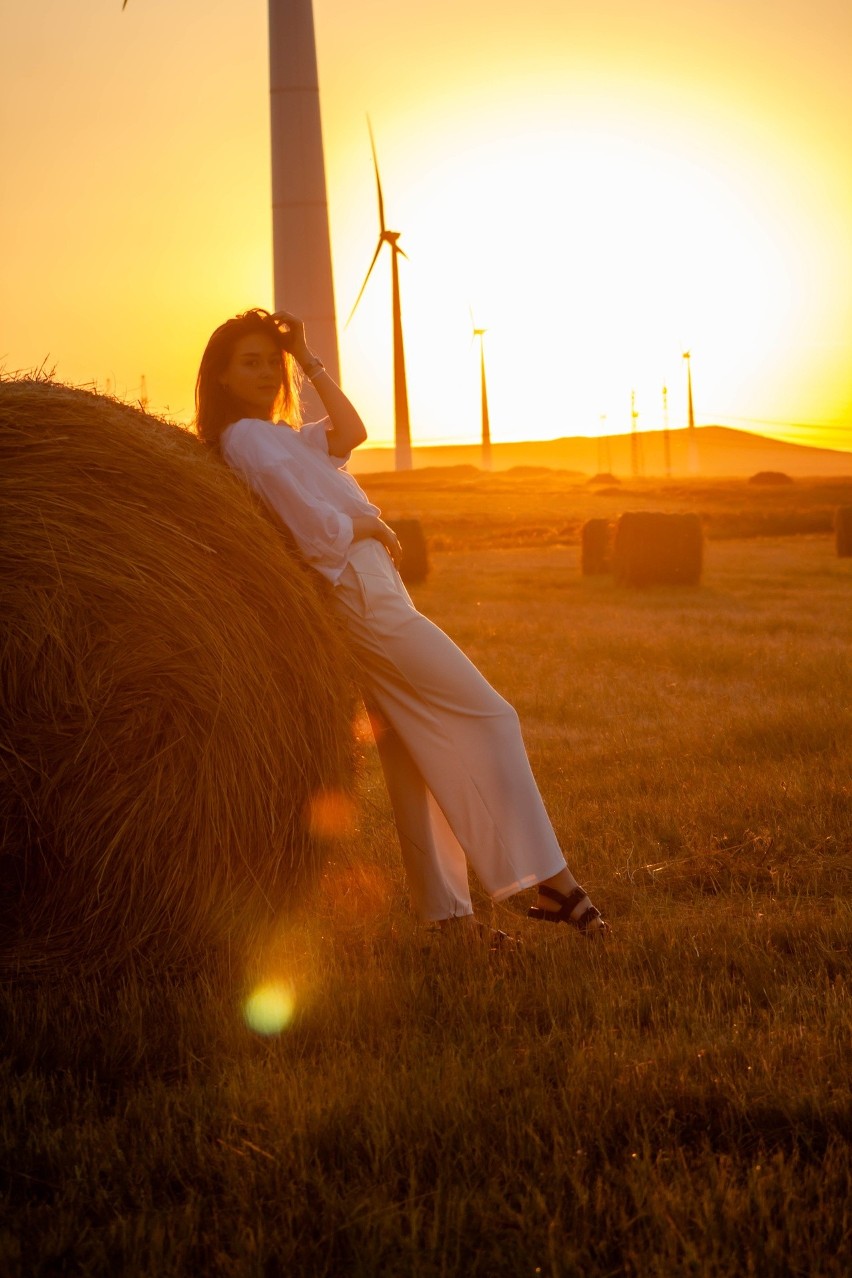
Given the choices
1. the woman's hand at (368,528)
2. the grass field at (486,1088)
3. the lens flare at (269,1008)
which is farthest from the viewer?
the woman's hand at (368,528)

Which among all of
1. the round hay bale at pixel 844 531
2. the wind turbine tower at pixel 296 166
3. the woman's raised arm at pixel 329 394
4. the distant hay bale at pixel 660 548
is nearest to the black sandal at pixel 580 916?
the woman's raised arm at pixel 329 394

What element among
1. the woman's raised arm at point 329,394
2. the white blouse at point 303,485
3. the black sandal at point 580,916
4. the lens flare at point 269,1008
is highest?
the woman's raised arm at point 329,394

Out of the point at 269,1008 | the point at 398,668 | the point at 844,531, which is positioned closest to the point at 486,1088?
the point at 269,1008

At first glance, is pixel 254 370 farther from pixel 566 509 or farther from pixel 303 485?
pixel 566 509

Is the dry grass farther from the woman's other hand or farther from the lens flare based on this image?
the lens flare

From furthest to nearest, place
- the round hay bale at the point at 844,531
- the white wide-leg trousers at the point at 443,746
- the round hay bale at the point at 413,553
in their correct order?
the round hay bale at the point at 844,531, the round hay bale at the point at 413,553, the white wide-leg trousers at the point at 443,746

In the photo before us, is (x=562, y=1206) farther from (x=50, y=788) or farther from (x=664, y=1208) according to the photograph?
(x=50, y=788)

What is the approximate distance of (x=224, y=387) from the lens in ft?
17.5

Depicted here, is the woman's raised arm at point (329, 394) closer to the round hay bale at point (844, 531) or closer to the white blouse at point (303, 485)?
the white blouse at point (303, 485)

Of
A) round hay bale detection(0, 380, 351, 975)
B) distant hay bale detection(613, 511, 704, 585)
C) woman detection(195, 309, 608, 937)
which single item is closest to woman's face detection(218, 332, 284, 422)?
woman detection(195, 309, 608, 937)

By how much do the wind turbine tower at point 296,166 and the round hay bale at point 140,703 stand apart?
25.3 feet

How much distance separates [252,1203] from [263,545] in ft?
7.95

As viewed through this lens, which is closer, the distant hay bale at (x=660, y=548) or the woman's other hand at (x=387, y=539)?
the woman's other hand at (x=387, y=539)

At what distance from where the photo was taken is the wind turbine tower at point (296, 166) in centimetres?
1230
